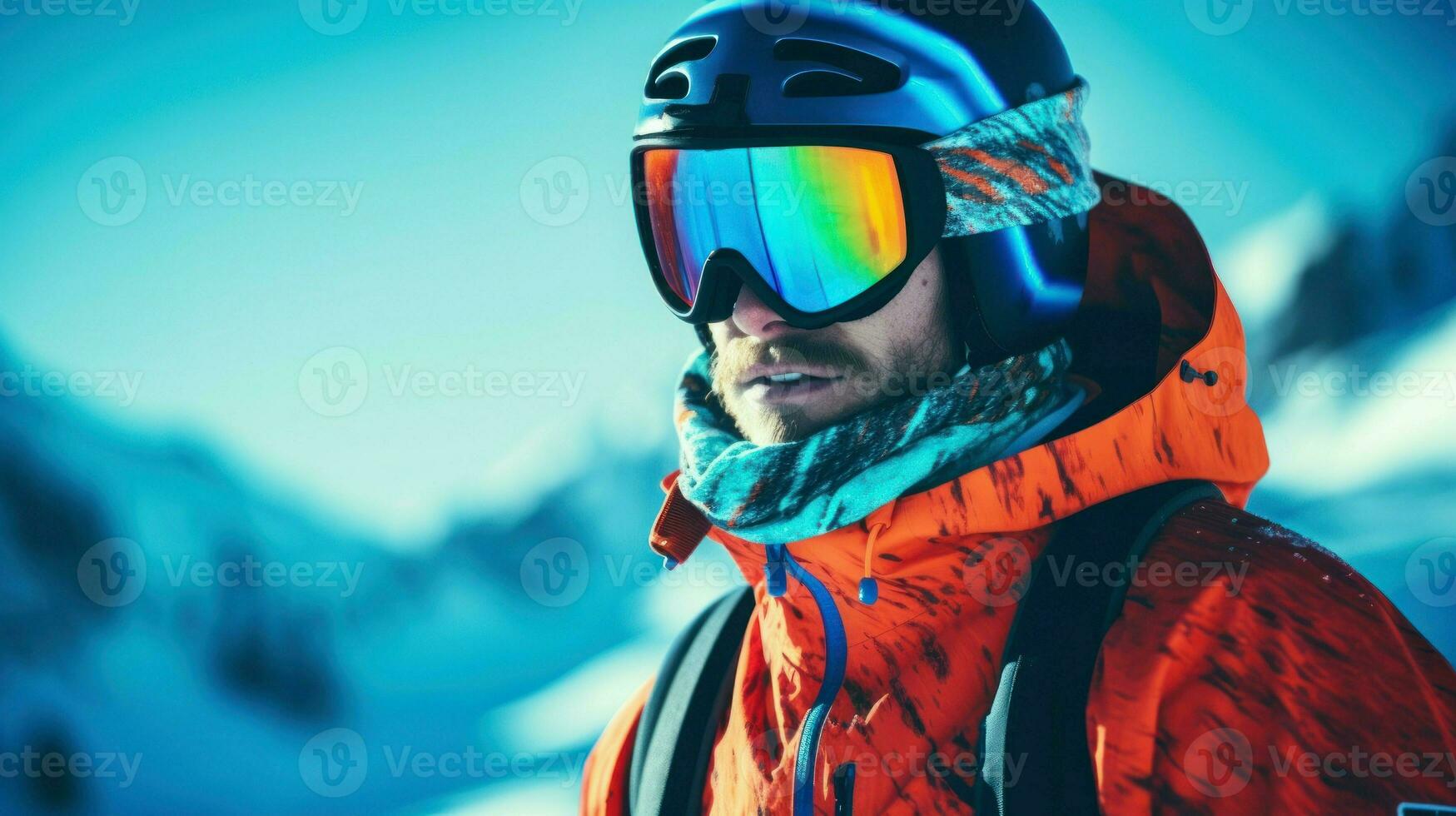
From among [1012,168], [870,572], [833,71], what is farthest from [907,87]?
[870,572]

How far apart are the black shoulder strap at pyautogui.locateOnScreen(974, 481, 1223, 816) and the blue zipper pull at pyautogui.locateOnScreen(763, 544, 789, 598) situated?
0.34 metres

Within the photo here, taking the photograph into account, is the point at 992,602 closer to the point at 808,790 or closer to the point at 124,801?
the point at 808,790

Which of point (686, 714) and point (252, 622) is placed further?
point (252, 622)

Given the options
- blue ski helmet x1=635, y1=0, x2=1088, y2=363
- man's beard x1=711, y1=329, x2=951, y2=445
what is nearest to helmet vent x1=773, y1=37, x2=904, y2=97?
blue ski helmet x1=635, y1=0, x2=1088, y2=363

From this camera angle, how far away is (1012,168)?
4.87ft

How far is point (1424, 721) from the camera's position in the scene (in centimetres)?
91

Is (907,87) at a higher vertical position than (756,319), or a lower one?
higher

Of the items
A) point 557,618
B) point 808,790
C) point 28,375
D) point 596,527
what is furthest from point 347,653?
point 808,790

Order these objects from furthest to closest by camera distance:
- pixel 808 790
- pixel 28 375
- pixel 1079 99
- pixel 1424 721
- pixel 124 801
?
pixel 28 375 → pixel 124 801 → pixel 1079 99 → pixel 808 790 → pixel 1424 721

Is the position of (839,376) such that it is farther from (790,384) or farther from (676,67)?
(676,67)

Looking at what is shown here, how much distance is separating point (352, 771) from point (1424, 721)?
4.05 meters

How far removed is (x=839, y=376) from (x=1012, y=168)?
1.41 feet

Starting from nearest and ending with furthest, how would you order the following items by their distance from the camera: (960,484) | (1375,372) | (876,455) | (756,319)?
(960,484) → (876,455) → (756,319) → (1375,372)

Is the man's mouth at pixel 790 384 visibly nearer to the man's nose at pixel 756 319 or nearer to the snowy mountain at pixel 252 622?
the man's nose at pixel 756 319
